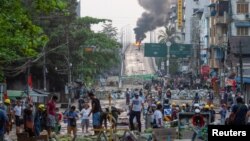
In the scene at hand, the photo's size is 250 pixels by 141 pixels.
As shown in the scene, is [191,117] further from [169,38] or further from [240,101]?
[169,38]

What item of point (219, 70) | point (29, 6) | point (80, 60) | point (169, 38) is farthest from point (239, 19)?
point (169, 38)

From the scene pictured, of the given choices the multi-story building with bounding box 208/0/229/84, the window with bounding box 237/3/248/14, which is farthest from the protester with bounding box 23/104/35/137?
the window with bounding box 237/3/248/14

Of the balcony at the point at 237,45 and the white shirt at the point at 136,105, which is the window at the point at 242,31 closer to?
the balcony at the point at 237,45

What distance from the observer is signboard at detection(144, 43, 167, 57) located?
72.2 metres

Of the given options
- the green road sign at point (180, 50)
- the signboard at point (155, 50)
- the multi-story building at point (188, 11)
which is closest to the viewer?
the signboard at point (155, 50)

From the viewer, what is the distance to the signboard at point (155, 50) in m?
72.2

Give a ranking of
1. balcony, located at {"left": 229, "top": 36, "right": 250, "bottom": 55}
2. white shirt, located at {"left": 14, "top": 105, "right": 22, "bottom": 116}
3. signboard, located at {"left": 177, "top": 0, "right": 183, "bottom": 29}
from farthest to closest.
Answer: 1. signboard, located at {"left": 177, "top": 0, "right": 183, "bottom": 29}
2. balcony, located at {"left": 229, "top": 36, "right": 250, "bottom": 55}
3. white shirt, located at {"left": 14, "top": 105, "right": 22, "bottom": 116}

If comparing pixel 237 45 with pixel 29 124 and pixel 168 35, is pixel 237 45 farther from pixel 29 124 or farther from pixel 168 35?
pixel 168 35

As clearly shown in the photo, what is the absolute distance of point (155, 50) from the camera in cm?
7275

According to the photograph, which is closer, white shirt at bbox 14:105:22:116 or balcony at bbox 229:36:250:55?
white shirt at bbox 14:105:22:116

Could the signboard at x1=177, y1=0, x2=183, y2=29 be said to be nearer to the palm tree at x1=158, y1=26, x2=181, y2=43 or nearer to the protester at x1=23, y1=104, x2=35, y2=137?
the palm tree at x1=158, y1=26, x2=181, y2=43

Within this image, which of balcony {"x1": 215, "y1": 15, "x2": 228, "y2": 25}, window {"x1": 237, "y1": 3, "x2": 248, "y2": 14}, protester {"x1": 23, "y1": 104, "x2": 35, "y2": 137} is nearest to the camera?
protester {"x1": 23, "y1": 104, "x2": 35, "y2": 137}

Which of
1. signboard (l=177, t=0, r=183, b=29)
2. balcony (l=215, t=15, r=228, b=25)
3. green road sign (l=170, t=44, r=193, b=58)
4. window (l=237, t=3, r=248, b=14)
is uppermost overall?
signboard (l=177, t=0, r=183, b=29)

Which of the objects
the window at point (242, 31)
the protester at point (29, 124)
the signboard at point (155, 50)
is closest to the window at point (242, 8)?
the window at point (242, 31)
